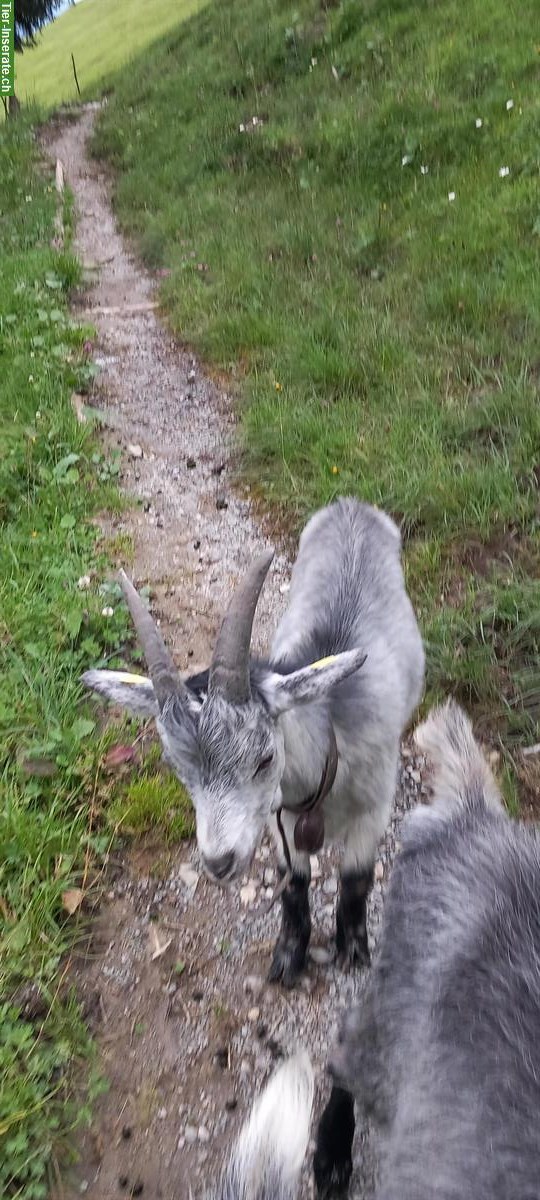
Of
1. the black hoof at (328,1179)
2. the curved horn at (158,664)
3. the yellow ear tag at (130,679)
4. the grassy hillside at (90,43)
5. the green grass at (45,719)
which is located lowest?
the black hoof at (328,1179)

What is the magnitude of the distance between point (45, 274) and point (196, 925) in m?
7.15

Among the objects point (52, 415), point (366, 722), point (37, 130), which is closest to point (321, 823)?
point (366, 722)

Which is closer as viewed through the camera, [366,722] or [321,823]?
[321,823]

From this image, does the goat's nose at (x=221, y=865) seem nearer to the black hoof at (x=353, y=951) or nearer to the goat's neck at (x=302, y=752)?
the goat's neck at (x=302, y=752)

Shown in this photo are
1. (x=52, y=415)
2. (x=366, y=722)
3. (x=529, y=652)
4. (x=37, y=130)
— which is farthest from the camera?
(x=37, y=130)

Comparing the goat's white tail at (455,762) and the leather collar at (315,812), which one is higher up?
the goat's white tail at (455,762)

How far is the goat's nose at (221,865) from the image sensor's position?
2.02 meters

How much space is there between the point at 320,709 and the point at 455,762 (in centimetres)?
53

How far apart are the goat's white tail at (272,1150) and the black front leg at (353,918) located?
102cm

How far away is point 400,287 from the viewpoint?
575 centimetres

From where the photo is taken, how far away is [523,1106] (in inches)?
51.9

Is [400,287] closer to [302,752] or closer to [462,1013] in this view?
[302,752]

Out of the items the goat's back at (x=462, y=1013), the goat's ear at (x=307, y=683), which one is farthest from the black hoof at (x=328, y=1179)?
the goat's ear at (x=307, y=683)

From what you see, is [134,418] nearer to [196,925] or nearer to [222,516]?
[222,516]
